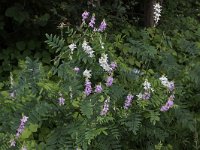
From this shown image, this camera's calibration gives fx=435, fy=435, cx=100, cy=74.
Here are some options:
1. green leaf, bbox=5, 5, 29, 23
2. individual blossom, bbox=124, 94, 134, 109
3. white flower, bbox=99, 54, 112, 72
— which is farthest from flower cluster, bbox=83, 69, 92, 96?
green leaf, bbox=5, 5, 29, 23

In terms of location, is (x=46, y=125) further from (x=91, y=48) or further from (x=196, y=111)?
(x=196, y=111)

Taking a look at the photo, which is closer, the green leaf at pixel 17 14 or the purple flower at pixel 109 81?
the purple flower at pixel 109 81

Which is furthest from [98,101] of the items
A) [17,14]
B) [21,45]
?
[21,45]

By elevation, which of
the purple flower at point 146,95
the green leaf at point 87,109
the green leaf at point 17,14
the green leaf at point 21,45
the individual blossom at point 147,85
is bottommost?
the green leaf at point 87,109

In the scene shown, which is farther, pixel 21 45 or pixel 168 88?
pixel 21 45

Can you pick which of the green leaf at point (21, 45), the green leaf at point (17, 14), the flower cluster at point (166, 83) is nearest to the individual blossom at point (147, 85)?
the flower cluster at point (166, 83)

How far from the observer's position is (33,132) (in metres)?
3.60

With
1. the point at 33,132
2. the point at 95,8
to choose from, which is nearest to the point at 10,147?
the point at 33,132

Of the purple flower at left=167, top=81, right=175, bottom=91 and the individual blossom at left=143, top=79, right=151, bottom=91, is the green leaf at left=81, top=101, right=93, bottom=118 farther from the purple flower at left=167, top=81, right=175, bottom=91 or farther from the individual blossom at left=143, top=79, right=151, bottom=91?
the purple flower at left=167, top=81, right=175, bottom=91

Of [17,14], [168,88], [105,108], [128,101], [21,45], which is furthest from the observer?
[21,45]

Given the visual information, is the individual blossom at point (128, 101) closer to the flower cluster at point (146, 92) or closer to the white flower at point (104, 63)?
the flower cluster at point (146, 92)

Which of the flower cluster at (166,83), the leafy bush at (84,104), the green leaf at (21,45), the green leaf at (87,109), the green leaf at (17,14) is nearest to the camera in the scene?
the green leaf at (87,109)

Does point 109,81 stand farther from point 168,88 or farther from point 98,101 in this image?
point 168,88

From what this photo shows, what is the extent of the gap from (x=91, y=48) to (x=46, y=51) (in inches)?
110
